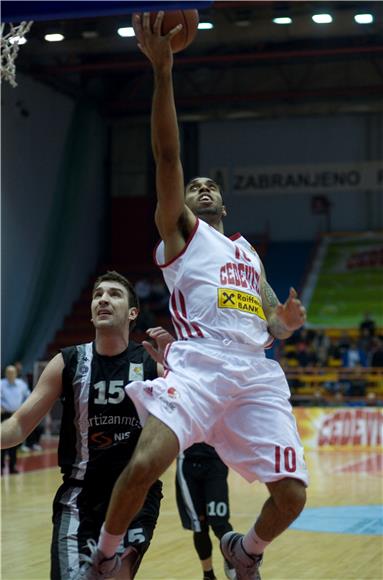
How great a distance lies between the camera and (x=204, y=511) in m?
7.89

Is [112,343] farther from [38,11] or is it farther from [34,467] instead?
[34,467]

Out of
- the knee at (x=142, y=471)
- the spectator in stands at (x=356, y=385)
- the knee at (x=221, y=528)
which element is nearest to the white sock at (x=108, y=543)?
the knee at (x=142, y=471)

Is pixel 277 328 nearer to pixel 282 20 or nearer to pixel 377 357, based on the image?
pixel 377 357

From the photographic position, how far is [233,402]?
15.1 ft

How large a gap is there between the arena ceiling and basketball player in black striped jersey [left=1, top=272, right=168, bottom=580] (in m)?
16.4

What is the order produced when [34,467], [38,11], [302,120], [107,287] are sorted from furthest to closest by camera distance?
[302,120] < [34,467] < [107,287] < [38,11]

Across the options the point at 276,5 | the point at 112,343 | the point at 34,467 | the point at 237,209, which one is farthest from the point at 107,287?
the point at 237,209

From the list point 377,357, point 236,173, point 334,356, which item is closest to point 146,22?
point 377,357

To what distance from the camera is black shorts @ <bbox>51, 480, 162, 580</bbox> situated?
4.71 metres

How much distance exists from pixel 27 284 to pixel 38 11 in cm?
2160

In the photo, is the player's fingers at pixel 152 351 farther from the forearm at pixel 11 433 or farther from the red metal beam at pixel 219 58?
the red metal beam at pixel 219 58

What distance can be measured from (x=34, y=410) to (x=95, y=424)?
1.01 feet

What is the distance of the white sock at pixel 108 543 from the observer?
429 centimetres

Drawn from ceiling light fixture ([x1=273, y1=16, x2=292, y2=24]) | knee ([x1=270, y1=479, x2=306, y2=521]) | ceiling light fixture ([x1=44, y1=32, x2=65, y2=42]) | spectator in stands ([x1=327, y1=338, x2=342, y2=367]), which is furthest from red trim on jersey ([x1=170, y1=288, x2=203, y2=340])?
spectator in stands ([x1=327, y1=338, x2=342, y2=367])
